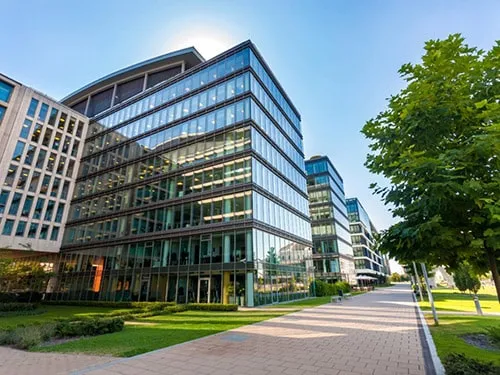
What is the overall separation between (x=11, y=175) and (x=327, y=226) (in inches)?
2215

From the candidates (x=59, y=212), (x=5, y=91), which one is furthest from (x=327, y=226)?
(x=5, y=91)

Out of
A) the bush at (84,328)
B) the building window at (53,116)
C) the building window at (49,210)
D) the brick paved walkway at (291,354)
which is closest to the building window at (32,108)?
the building window at (53,116)

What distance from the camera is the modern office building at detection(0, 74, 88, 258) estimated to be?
37.9 meters

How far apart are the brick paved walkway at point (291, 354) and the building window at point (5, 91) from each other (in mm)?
48132

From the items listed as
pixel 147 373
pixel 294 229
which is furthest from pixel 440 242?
pixel 294 229

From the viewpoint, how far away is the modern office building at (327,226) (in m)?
57.4

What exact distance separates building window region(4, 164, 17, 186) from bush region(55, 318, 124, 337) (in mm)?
35599

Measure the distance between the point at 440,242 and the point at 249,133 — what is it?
80.2 feet

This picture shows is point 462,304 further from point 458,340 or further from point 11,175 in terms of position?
point 11,175

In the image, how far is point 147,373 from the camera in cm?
718

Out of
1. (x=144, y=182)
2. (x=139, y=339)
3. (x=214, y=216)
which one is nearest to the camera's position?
(x=139, y=339)

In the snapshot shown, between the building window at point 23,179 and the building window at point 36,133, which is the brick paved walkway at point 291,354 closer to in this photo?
the building window at point 23,179

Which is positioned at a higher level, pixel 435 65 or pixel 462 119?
pixel 435 65

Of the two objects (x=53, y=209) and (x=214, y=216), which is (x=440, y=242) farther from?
(x=53, y=209)
